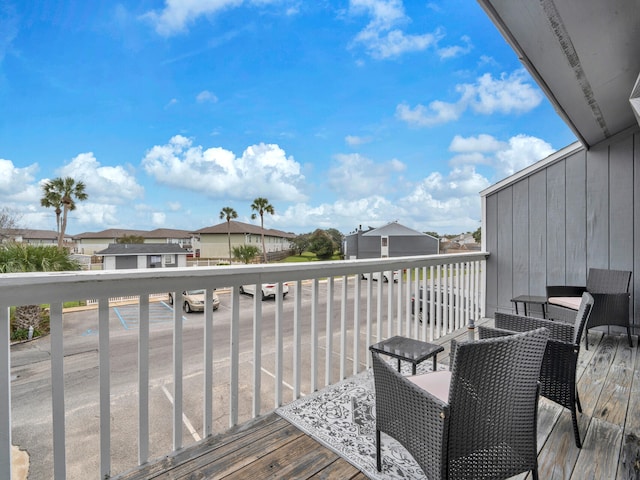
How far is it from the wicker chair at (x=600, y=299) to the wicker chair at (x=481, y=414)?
2.52m

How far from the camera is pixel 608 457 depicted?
5.33ft

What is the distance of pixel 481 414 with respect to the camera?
1.18 metres

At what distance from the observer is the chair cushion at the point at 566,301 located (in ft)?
10.9

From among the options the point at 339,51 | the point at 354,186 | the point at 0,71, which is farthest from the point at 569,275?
the point at 354,186

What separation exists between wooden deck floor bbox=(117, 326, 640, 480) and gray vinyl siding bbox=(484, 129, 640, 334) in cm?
212

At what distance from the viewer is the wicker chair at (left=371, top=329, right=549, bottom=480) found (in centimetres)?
113

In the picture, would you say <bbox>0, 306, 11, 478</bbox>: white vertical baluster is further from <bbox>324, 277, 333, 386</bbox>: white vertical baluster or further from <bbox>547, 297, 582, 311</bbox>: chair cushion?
<bbox>547, 297, 582, 311</bbox>: chair cushion

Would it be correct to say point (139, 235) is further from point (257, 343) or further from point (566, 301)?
point (566, 301)

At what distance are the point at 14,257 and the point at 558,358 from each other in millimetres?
10485

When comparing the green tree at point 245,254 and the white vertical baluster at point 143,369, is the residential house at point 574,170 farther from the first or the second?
the green tree at point 245,254

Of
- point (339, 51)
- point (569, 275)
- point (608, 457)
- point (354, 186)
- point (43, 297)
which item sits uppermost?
point (339, 51)

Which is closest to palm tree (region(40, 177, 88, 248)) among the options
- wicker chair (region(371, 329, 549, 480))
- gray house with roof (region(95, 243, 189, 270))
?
gray house with roof (region(95, 243, 189, 270))

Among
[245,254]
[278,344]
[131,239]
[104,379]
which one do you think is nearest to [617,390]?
[278,344]

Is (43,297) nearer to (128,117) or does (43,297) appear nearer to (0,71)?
(0,71)
